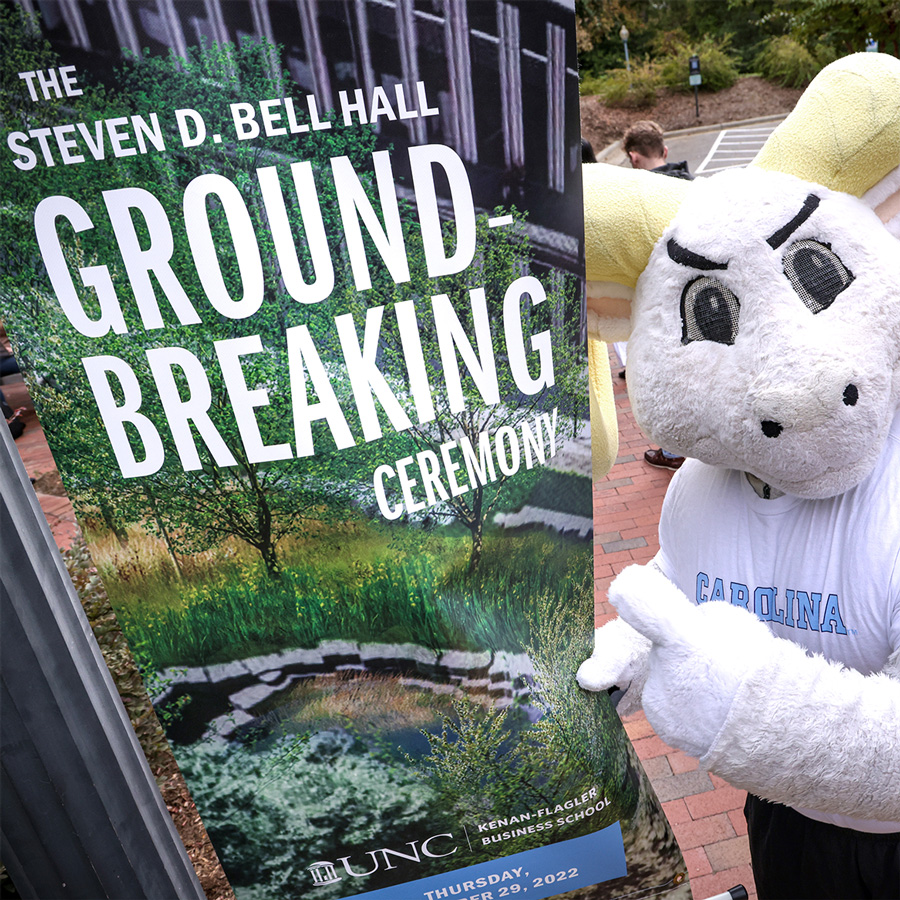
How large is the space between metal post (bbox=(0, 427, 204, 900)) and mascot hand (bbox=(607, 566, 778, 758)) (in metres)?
1.05

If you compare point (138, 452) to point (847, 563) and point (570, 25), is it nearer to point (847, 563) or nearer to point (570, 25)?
point (570, 25)

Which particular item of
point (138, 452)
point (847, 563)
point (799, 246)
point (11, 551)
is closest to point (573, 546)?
point (847, 563)

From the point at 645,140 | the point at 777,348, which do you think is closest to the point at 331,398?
the point at 777,348

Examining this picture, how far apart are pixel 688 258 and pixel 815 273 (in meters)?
0.21

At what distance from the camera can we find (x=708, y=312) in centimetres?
148

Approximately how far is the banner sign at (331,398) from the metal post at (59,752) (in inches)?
7.7

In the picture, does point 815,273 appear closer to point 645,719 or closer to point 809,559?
point 809,559

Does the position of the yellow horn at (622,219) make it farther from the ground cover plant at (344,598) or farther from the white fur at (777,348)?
the ground cover plant at (344,598)

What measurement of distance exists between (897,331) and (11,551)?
1.57 meters

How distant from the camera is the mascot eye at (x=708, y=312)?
57.9 inches

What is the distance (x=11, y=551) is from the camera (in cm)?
152

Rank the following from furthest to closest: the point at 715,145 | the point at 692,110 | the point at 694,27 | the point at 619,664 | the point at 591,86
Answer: the point at 694,27 < the point at 591,86 < the point at 692,110 < the point at 715,145 < the point at 619,664

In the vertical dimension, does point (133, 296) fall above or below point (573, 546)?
above

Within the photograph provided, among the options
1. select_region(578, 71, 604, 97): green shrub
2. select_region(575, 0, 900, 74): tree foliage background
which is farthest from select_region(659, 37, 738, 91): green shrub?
select_region(578, 71, 604, 97): green shrub
